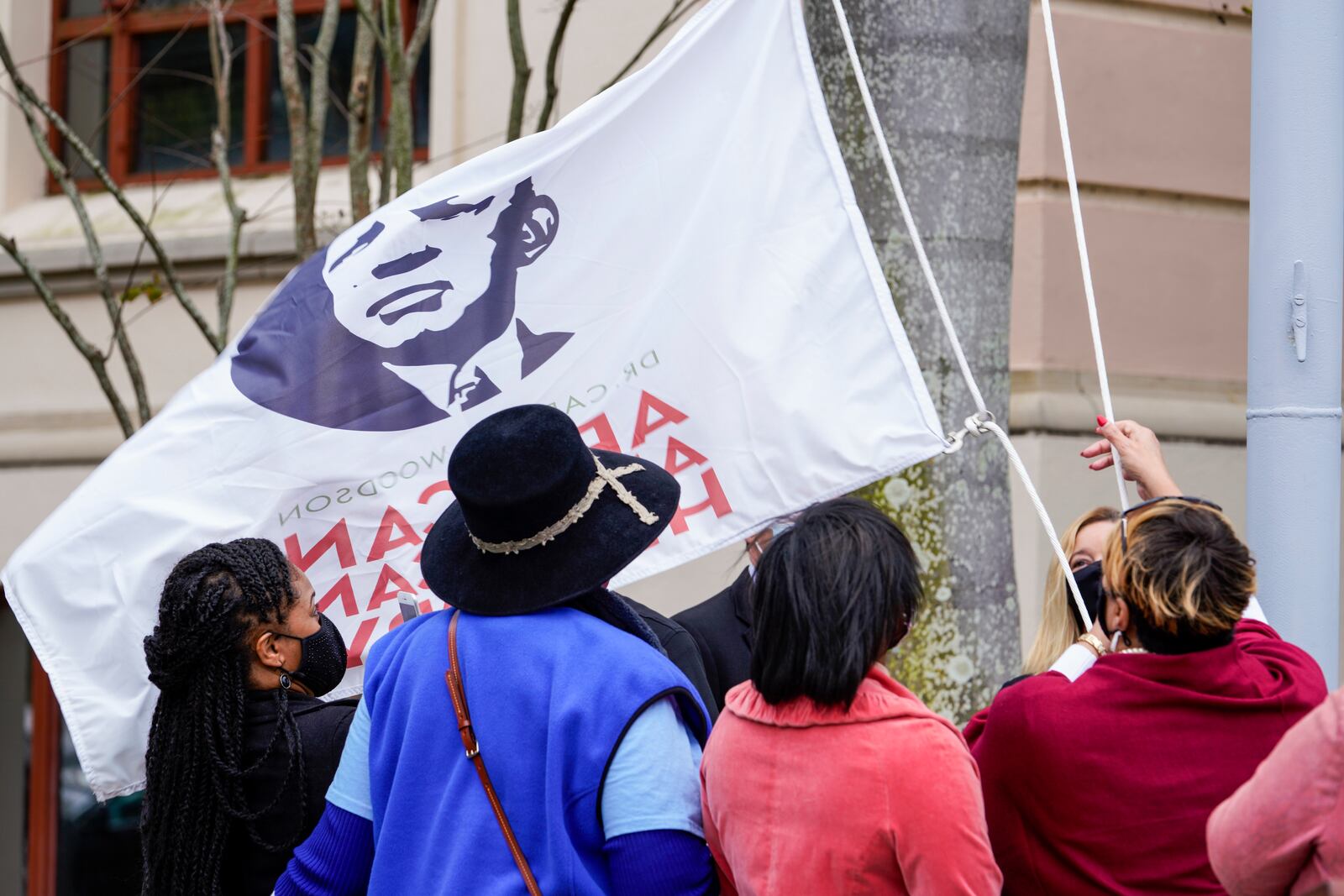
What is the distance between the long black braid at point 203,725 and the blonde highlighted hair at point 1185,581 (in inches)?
59.6

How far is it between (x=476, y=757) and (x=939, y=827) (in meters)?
0.71

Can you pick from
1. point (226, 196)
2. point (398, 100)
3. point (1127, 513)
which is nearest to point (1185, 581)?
point (1127, 513)

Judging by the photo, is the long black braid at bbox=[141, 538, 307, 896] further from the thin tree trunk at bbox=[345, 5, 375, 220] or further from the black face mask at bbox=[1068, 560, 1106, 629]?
the thin tree trunk at bbox=[345, 5, 375, 220]

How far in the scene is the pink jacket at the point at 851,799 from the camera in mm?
2244

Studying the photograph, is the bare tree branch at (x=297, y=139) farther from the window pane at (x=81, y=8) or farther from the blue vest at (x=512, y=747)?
the blue vest at (x=512, y=747)

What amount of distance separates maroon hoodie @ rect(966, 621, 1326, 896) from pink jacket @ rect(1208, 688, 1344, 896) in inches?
14.7

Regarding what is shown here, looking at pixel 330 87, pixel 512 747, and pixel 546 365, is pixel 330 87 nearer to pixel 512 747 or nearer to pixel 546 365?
pixel 546 365

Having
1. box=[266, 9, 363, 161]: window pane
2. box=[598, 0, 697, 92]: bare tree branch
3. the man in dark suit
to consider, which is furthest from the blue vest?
box=[266, 9, 363, 161]: window pane

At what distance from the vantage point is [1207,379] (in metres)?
6.98

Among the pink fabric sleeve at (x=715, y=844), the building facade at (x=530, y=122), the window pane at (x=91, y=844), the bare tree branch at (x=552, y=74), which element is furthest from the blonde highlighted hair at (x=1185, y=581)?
the window pane at (x=91, y=844)

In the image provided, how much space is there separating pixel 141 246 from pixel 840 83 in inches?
151

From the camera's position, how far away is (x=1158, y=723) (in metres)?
2.38

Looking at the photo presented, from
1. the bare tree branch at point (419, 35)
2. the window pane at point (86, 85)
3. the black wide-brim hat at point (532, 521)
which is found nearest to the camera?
the black wide-brim hat at point (532, 521)

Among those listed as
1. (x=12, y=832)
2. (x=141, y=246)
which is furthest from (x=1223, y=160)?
(x=12, y=832)
